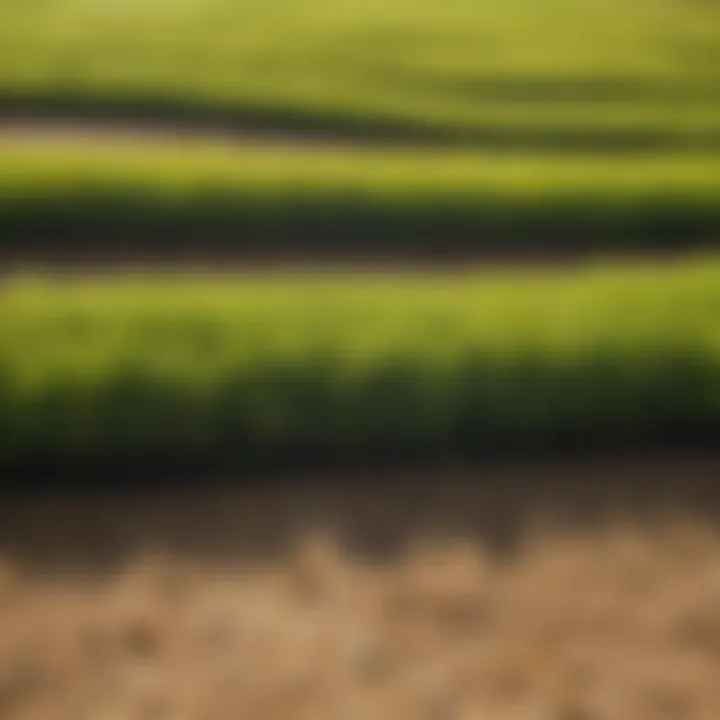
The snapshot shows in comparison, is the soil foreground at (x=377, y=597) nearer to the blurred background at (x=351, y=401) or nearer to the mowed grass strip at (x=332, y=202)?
the blurred background at (x=351, y=401)

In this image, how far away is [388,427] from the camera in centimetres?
387

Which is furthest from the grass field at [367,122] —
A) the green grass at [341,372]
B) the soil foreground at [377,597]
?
the soil foreground at [377,597]

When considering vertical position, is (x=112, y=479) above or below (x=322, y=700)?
above

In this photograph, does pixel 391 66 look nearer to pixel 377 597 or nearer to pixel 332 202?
pixel 332 202

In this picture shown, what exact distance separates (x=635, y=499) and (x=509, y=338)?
3.12ft

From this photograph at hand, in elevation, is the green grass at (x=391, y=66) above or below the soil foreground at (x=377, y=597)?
above

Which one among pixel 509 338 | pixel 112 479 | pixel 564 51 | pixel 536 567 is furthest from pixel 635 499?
pixel 564 51

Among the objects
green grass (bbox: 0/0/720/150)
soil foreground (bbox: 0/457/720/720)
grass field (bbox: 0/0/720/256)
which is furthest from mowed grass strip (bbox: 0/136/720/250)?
soil foreground (bbox: 0/457/720/720)

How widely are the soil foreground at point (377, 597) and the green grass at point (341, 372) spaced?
0.18 m

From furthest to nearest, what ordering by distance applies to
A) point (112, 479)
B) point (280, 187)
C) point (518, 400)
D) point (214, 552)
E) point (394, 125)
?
point (394, 125) < point (280, 187) < point (518, 400) < point (112, 479) < point (214, 552)

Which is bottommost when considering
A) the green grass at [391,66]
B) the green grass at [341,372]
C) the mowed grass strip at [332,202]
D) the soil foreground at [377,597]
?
the soil foreground at [377,597]

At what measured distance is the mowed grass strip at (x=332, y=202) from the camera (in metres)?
5.06

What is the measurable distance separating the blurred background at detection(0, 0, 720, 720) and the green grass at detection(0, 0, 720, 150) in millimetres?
42

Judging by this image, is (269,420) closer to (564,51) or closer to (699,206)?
(699,206)
